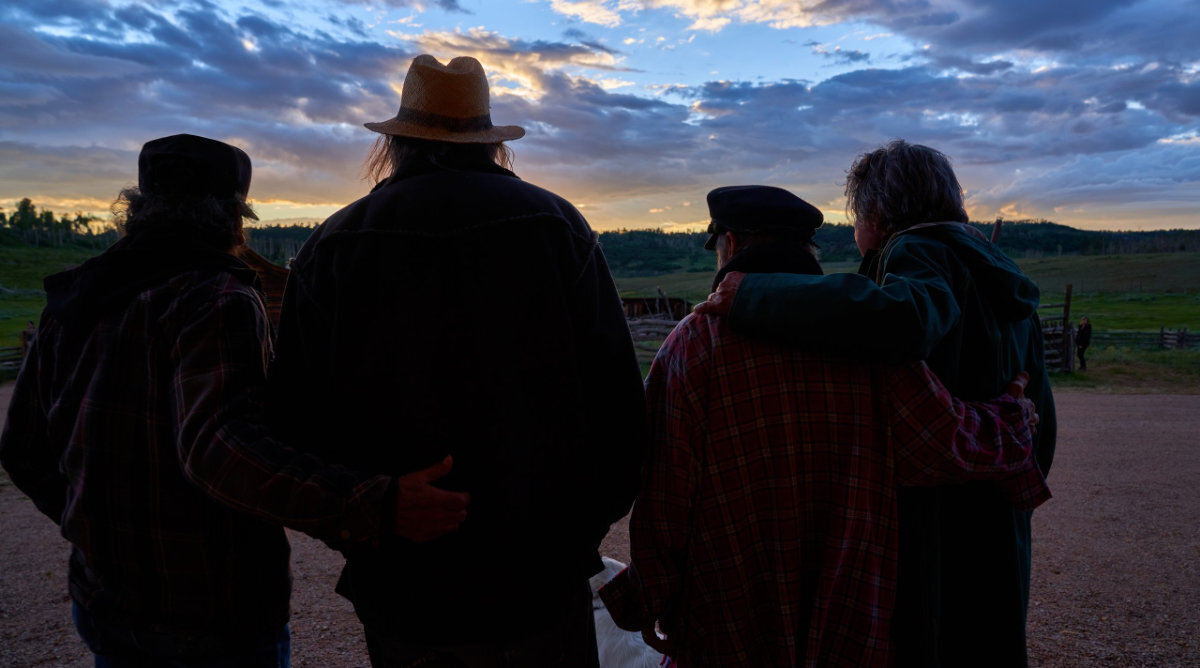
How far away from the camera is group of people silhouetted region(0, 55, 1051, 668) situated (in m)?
1.60

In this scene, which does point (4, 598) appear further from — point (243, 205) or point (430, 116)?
point (430, 116)

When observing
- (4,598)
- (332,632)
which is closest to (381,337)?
(332,632)

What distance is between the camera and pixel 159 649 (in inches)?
69.2

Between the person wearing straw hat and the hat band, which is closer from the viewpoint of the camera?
the person wearing straw hat

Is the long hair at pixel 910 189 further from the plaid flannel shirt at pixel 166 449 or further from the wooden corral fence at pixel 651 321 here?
the wooden corral fence at pixel 651 321

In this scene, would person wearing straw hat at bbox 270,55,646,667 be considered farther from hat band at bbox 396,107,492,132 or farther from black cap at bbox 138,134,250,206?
black cap at bbox 138,134,250,206

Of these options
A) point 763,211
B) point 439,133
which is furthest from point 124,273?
point 763,211

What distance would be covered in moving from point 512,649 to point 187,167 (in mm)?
1459

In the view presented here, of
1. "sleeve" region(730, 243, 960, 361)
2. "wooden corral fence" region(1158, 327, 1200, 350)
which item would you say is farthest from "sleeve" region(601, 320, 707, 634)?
"wooden corral fence" region(1158, 327, 1200, 350)

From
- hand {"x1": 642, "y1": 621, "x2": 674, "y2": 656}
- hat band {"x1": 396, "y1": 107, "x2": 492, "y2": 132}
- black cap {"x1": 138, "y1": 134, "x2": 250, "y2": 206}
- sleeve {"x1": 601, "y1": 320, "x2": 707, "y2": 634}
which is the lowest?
hand {"x1": 642, "y1": 621, "x2": 674, "y2": 656}

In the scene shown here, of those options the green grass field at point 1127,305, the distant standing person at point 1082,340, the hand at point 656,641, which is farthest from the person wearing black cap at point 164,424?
the distant standing person at point 1082,340

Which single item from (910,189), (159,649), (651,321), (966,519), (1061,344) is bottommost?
(1061,344)

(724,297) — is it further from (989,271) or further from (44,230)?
(44,230)

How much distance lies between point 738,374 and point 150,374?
1467 millimetres
